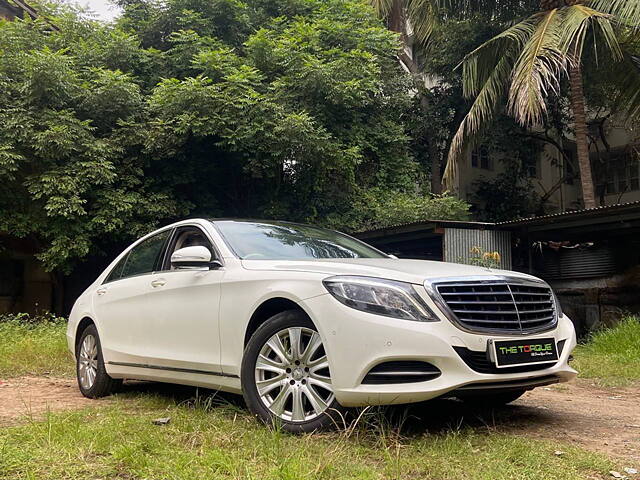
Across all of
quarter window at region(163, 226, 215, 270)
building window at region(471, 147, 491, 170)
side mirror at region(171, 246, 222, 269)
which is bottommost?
side mirror at region(171, 246, 222, 269)

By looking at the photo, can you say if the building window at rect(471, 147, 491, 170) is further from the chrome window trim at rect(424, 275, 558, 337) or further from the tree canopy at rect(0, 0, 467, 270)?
the chrome window trim at rect(424, 275, 558, 337)

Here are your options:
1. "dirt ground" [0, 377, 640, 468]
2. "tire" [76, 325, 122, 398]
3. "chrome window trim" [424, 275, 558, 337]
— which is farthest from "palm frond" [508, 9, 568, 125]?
"tire" [76, 325, 122, 398]

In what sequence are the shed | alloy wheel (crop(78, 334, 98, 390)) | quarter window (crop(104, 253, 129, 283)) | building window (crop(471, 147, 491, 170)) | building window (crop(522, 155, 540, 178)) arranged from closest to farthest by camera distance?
alloy wheel (crop(78, 334, 98, 390))
quarter window (crop(104, 253, 129, 283))
the shed
building window (crop(522, 155, 540, 178))
building window (crop(471, 147, 491, 170))

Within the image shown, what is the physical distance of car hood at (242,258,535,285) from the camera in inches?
156

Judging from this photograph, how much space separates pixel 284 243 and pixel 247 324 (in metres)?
0.89

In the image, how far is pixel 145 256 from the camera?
19.3 feet

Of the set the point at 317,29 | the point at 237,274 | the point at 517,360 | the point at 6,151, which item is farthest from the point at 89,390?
the point at 317,29

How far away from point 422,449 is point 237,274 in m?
1.74

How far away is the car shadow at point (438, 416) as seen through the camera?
13.0 feet

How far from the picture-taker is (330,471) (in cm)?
313

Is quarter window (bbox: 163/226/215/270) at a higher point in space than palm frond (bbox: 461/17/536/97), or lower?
lower

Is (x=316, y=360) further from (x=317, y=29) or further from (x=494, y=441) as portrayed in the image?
(x=317, y=29)

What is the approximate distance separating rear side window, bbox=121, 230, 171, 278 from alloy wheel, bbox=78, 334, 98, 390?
716 mm

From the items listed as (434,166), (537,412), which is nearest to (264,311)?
(537,412)
